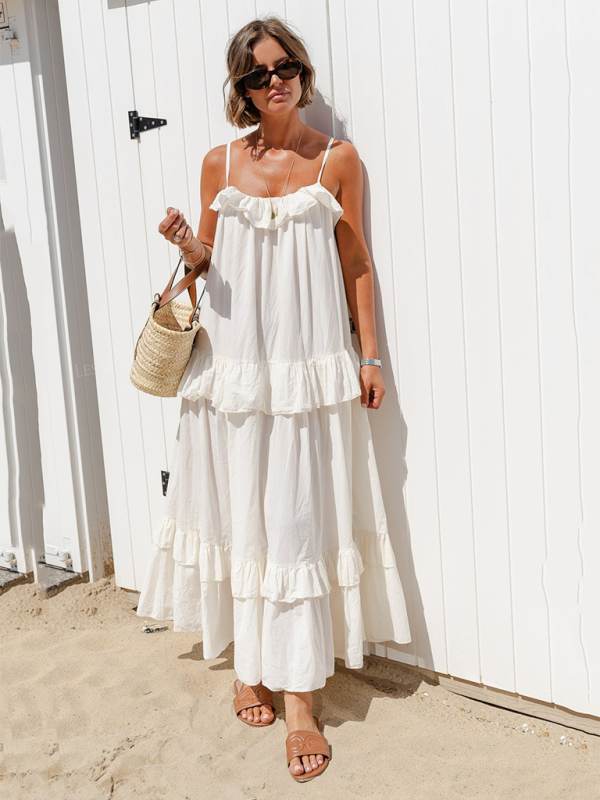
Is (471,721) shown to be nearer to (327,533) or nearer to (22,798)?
(327,533)

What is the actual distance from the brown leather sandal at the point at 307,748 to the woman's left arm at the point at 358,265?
113 centimetres

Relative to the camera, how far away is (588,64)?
2332mm

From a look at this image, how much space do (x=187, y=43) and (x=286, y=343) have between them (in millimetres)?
1309

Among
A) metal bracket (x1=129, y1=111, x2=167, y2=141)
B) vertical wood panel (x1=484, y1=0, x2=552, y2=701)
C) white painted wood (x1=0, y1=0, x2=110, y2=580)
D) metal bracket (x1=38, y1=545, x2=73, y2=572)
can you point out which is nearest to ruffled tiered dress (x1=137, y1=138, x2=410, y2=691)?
vertical wood panel (x1=484, y1=0, x2=552, y2=701)

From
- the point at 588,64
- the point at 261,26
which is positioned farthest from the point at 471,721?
the point at 261,26

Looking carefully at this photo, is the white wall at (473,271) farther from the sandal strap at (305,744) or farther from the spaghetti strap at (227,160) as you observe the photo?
the sandal strap at (305,744)

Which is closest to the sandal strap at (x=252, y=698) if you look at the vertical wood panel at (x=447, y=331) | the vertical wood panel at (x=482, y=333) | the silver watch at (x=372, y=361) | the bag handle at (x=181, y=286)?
the vertical wood panel at (x=447, y=331)

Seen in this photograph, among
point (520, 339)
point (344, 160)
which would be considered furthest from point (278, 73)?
point (520, 339)

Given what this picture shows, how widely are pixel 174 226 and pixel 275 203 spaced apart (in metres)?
0.36

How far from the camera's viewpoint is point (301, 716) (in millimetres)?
2775

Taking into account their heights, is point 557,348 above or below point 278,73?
below

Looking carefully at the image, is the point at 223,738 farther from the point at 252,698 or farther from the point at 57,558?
the point at 57,558

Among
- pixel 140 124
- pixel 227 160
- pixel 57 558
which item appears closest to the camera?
pixel 227 160

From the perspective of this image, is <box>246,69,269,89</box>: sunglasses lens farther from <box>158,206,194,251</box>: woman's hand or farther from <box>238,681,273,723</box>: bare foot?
<box>238,681,273,723</box>: bare foot
